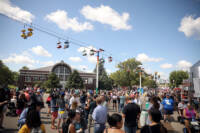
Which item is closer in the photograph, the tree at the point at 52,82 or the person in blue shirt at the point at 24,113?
the person in blue shirt at the point at 24,113

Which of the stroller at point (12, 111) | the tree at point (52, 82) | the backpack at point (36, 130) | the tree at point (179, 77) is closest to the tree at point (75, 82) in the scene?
the tree at point (52, 82)

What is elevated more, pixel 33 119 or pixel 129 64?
pixel 129 64

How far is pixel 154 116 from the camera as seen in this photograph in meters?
2.91

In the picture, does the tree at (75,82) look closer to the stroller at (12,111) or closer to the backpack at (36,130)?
the stroller at (12,111)

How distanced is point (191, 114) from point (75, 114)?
570 centimetres

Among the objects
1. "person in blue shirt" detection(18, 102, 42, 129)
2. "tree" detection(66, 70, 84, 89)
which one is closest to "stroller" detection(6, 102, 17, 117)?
"person in blue shirt" detection(18, 102, 42, 129)

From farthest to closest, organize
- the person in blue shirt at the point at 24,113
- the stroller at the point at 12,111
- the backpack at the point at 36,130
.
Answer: the stroller at the point at 12,111
the person in blue shirt at the point at 24,113
the backpack at the point at 36,130

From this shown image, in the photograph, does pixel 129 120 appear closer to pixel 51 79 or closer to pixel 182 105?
pixel 182 105

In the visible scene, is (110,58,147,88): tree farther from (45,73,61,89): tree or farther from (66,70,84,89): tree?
(45,73,61,89): tree

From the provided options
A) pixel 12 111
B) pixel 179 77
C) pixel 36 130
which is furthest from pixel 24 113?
pixel 179 77

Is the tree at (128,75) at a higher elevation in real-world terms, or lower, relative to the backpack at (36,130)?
higher

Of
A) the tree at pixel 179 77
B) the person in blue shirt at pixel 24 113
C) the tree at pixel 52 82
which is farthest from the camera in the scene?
the tree at pixel 179 77

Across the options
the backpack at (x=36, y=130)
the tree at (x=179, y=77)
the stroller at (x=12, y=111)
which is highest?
the tree at (x=179, y=77)

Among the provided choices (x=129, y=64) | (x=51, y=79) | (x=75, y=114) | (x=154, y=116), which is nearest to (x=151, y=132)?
(x=154, y=116)
